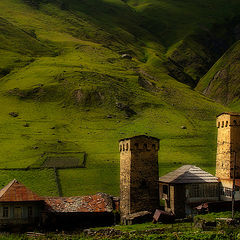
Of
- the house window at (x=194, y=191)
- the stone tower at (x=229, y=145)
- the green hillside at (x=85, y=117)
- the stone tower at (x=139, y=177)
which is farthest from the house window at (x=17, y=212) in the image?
the stone tower at (x=229, y=145)

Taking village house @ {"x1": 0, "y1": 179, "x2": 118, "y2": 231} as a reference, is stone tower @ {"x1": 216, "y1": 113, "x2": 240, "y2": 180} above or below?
above

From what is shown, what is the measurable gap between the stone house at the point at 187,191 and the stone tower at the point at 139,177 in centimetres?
160

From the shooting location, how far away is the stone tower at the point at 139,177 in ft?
174

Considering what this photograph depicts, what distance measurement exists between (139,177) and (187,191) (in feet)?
18.8

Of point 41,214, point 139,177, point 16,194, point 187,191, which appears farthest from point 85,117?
point 187,191

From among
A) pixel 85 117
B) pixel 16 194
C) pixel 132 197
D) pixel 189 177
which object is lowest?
pixel 132 197

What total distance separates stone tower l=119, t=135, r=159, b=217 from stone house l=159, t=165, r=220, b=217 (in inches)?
62.9

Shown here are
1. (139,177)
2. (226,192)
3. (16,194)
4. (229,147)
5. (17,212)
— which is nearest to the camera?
(17,212)

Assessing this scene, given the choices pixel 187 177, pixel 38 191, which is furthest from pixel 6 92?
pixel 187 177

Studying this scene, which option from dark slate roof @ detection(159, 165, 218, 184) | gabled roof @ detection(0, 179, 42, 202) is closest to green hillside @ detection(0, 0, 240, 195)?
dark slate roof @ detection(159, 165, 218, 184)

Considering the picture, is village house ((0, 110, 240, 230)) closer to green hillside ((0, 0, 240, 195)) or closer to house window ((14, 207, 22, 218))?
house window ((14, 207, 22, 218))

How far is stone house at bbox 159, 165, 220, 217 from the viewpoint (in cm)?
5256

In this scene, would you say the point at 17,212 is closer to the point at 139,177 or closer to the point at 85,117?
the point at 139,177

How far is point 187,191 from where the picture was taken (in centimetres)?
Answer: 5284
